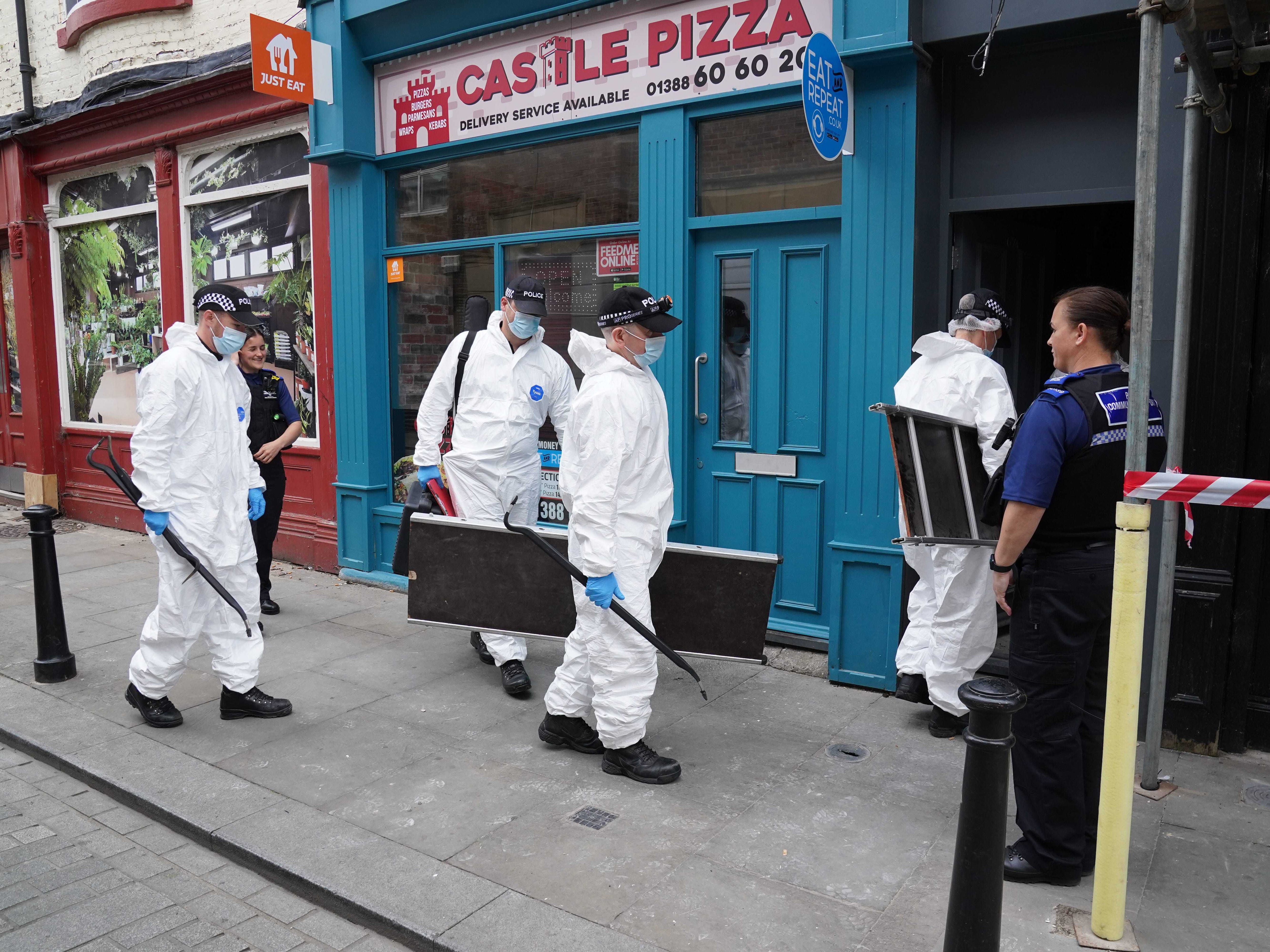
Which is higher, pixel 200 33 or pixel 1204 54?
pixel 200 33

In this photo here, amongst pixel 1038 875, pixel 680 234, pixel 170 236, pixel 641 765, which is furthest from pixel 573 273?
pixel 170 236

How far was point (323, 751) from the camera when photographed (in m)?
4.70

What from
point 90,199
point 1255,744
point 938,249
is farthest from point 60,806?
point 90,199

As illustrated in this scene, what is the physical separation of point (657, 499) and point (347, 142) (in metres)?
4.75

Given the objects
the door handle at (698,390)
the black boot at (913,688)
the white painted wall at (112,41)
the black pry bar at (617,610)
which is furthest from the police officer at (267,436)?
the black boot at (913,688)

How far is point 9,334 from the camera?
40.8ft

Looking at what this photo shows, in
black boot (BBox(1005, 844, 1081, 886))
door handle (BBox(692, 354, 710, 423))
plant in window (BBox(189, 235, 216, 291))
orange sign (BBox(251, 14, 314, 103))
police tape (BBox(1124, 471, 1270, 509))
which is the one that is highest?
orange sign (BBox(251, 14, 314, 103))

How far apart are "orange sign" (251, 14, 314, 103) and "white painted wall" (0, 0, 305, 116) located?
957 millimetres

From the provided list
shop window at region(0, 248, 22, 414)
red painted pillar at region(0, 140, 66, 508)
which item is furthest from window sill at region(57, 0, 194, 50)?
shop window at region(0, 248, 22, 414)

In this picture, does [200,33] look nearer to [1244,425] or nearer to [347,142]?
[347,142]

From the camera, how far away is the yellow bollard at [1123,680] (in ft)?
9.47

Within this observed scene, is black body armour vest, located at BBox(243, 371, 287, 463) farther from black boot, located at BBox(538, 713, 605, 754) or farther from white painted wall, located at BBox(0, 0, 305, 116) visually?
black boot, located at BBox(538, 713, 605, 754)

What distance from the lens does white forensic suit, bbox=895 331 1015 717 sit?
14.8 ft

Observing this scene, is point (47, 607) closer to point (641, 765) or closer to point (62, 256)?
point (641, 765)
